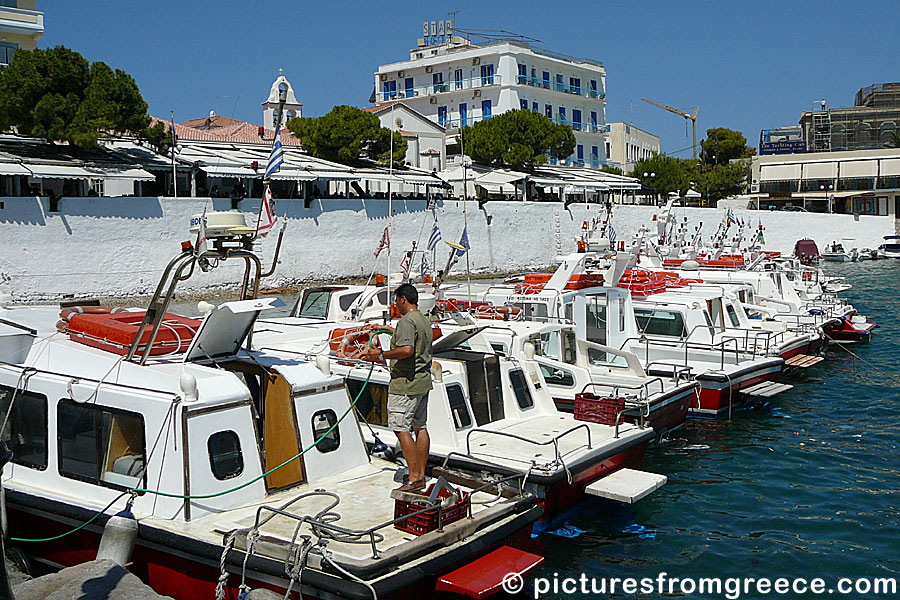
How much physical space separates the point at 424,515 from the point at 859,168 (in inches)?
3312

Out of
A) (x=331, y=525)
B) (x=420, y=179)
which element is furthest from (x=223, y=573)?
(x=420, y=179)

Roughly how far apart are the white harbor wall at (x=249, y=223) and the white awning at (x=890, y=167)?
35.1m

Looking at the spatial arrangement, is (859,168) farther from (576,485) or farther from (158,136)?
(576,485)

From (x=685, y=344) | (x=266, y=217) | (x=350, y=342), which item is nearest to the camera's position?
(x=266, y=217)

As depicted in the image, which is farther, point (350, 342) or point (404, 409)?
point (350, 342)

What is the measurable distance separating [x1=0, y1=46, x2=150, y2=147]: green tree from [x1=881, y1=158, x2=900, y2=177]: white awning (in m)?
70.7

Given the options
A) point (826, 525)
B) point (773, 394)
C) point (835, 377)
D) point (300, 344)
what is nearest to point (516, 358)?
point (300, 344)

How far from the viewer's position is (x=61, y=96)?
30703 millimetres

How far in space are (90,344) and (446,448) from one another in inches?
172

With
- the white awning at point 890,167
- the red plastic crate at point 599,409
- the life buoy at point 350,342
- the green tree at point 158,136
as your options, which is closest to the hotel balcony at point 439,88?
the green tree at point 158,136

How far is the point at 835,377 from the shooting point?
2128 cm

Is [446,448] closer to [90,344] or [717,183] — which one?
[90,344]

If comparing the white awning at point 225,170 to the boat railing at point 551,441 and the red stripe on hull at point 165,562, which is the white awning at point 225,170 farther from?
the red stripe on hull at point 165,562

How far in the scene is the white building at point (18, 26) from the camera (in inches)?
1549
